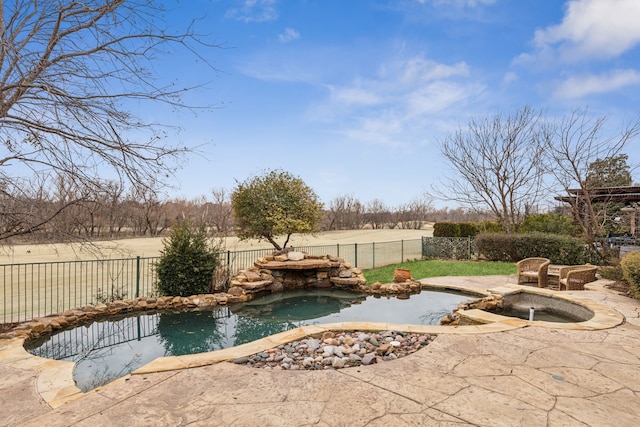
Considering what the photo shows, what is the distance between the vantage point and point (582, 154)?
12.1 metres

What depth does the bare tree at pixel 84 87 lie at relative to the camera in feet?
10.3

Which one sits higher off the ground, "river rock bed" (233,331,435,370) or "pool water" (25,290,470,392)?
"river rock bed" (233,331,435,370)

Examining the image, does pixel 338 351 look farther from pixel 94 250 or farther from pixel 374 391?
pixel 94 250

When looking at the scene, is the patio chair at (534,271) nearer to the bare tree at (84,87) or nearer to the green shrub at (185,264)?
the green shrub at (185,264)

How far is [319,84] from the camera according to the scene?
30.3ft

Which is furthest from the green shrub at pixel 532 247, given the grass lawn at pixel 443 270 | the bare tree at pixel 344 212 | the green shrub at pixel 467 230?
the bare tree at pixel 344 212

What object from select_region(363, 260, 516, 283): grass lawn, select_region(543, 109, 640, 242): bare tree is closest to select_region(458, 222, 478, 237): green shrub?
select_region(363, 260, 516, 283): grass lawn

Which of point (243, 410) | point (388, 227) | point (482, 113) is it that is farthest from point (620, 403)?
point (388, 227)

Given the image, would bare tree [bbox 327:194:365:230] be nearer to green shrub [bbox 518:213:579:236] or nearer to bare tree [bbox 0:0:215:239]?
green shrub [bbox 518:213:579:236]

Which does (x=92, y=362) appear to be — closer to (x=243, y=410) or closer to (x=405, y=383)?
(x=243, y=410)

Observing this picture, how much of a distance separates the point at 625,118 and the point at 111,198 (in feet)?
49.5

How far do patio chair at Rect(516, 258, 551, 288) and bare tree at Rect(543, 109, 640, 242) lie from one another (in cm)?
453

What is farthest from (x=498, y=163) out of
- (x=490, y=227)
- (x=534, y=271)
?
(x=534, y=271)

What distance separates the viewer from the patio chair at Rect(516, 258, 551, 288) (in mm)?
8055
